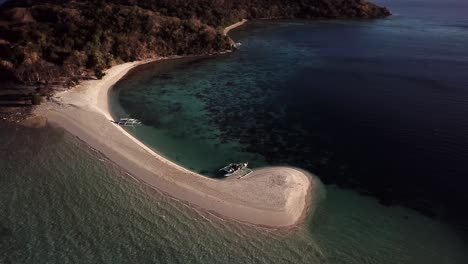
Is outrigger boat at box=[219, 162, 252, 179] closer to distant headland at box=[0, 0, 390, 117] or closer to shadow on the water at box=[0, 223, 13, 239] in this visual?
shadow on the water at box=[0, 223, 13, 239]

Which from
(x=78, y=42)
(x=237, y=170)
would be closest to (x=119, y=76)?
(x=78, y=42)

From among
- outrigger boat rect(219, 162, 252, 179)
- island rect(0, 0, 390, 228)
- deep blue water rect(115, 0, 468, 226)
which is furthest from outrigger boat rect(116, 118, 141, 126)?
outrigger boat rect(219, 162, 252, 179)

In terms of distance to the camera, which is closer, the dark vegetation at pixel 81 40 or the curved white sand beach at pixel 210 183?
the curved white sand beach at pixel 210 183

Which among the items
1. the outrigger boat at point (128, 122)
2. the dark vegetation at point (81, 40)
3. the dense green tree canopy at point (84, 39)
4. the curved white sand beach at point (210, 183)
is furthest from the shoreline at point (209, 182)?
the dense green tree canopy at point (84, 39)

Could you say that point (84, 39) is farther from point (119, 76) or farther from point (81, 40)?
point (119, 76)

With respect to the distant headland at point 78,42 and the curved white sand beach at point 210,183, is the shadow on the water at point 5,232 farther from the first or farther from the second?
the distant headland at point 78,42

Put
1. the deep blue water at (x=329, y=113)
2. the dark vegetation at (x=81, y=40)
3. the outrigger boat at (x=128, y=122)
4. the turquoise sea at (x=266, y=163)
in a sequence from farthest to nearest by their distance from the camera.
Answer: the dark vegetation at (x=81, y=40)
the outrigger boat at (x=128, y=122)
the deep blue water at (x=329, y=113)
the turquoise sea at (x=266, y=163)
